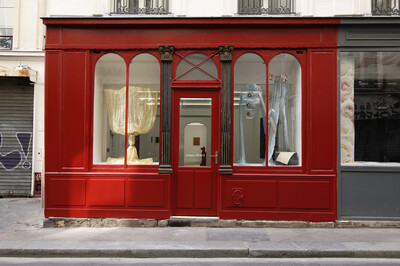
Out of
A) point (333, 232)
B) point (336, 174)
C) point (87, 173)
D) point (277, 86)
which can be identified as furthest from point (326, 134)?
point (87, 173)

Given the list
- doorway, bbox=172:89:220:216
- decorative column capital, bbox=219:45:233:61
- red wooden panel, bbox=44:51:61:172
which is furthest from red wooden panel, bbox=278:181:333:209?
red wooden panel, bbox=44:51:61:172

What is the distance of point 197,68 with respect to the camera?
7645mm

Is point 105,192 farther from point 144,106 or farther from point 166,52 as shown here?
point 166,52

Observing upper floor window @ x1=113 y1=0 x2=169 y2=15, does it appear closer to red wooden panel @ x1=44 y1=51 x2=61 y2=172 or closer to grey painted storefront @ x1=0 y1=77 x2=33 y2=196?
red wooden panel @ x1=44 y1=51 x2=61 y2=172

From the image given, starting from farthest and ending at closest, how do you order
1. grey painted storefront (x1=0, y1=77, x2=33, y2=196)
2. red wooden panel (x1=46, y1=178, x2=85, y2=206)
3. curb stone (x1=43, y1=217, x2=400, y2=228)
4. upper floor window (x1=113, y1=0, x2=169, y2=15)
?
1. grey painted storefront (x1=0, y1=77, x2=33, y2=196)
2. upper floor window (x1=113, y1=0, x2=169, y2=15)
3. red wooden panel (x1=46, y1=178, x2=85, y2=206)
4. curb stone (x1=43, y1=217, x2=400, y2=228)

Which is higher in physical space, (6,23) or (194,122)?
(6,23)

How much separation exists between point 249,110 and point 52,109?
14.0ft

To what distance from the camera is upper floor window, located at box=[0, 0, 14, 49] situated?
10.4 metres

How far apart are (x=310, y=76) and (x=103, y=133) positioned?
4679mm

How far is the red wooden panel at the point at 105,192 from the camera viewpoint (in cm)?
750

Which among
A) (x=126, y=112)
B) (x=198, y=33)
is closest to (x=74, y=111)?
(x=126, y=112)

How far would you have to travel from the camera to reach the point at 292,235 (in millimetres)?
6777

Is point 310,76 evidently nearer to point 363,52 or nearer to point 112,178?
point 363,52

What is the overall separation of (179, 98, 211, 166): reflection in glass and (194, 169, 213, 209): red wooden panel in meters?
0.26
